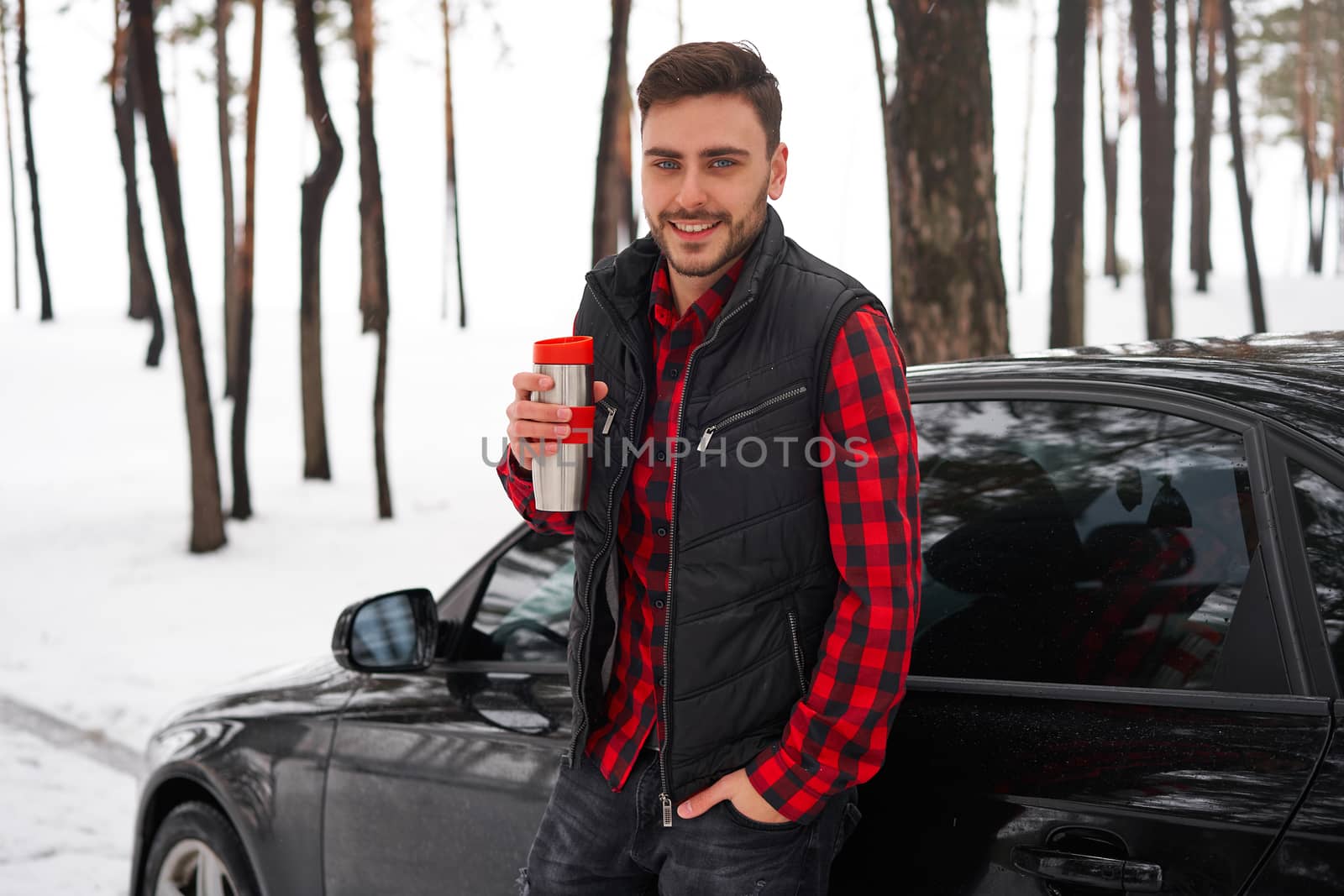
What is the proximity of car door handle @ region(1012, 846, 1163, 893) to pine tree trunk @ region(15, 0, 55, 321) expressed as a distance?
2788 centimetres

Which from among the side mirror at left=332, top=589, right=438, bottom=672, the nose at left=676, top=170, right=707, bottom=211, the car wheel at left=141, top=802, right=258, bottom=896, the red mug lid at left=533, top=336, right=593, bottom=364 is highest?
the nose at left=676, top=170, right=707, bottom=211

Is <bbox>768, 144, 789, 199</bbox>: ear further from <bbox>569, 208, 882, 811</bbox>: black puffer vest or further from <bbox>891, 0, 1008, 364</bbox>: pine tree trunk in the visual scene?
<bbox>891, 0, 1008, 364</bbox>: pine tree trunk

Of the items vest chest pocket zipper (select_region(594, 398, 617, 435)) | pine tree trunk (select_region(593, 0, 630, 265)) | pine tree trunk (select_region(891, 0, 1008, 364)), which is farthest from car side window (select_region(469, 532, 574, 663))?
pine tree trunk (select_region(593, 0, 630, 265))

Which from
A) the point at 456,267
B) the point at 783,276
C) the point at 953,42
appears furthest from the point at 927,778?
the point at 456,267

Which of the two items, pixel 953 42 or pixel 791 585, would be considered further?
pixel 953 42

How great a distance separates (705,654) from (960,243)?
5.24 meters

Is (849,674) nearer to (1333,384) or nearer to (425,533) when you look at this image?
(1333,384)

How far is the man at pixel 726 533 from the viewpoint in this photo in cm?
191

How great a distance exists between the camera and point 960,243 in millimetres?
6809

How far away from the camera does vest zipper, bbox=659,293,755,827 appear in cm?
199

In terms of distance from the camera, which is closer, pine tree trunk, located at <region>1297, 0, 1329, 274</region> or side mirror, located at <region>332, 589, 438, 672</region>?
side mirror, located at <region>332, 589, 438, 672</region>

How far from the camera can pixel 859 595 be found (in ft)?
6.24

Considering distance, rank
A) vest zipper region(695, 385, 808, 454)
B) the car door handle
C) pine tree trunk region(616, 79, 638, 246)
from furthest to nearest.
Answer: pine tree trunk region(616, 79, 638, 246) < vest zipper region(695, 385, 808, 454) < the car door handle

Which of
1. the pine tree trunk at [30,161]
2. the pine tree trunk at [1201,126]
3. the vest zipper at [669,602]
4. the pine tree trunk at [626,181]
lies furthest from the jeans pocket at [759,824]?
the pine tree trunk at [1201,126]
